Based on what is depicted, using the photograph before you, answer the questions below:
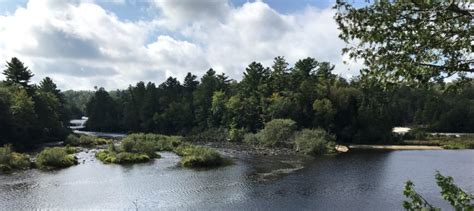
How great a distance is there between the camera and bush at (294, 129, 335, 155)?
71688 millimetres

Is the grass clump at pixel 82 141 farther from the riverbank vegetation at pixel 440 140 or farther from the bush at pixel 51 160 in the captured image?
the riverbank vegetation at pixel 440 140

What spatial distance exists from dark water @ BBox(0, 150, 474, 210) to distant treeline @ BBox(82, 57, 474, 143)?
31807 millimetres

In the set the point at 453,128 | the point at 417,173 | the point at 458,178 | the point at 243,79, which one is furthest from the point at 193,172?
the point at 453,128

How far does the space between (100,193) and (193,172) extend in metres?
13.5

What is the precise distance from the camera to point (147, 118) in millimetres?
125688

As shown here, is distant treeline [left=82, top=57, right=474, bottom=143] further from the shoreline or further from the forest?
the shoreline

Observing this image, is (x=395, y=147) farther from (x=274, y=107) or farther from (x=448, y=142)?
(x=274, y=107)

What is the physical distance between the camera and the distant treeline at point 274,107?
3644 inches

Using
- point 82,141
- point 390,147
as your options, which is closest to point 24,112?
point 82,141

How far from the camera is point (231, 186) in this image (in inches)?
1633

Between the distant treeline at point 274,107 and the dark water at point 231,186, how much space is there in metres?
31.8

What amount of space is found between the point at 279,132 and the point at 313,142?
383 inches

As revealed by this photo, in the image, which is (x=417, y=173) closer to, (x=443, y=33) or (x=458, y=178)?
(x=458, y=178)

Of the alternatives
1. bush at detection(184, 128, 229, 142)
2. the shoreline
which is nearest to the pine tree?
bush at detection(184, 128, 229, 142)
